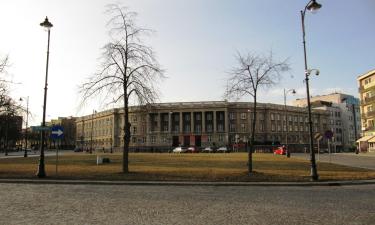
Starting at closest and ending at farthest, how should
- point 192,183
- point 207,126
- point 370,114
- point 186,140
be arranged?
point 192,183, point 370,114, point 186,140, point 207,126

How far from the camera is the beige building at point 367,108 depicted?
83.9 m

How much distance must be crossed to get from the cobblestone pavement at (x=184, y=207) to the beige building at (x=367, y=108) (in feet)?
248

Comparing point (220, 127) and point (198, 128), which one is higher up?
point (220, 127)

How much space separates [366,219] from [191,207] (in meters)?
5.21

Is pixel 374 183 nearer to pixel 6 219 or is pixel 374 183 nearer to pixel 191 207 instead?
pixel 191 207

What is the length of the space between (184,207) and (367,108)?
3395 inches

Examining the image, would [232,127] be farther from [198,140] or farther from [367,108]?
[367,108]

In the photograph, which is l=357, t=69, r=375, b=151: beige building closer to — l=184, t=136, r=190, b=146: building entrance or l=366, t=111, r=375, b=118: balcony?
l=366, t=111, r=375, b=118: balcony

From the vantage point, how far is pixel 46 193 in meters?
15.9

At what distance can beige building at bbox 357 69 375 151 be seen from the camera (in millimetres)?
83938

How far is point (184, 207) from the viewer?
483 inches

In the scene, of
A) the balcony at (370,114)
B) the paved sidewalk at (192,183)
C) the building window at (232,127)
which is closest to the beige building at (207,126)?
the building window at (232,127)

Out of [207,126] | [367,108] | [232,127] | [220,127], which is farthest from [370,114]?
[207,126]

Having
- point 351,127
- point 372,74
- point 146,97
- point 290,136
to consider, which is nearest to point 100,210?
point 146,97
